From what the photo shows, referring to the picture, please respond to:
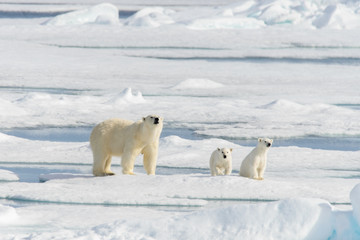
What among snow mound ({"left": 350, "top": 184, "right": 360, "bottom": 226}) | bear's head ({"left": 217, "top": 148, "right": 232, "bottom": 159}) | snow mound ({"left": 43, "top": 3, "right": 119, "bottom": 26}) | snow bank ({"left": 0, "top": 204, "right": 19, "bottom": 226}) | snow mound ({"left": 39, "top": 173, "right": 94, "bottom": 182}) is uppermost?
snow mound ({"left": 43, "top": 3, "right": 119, "bottom": 26})

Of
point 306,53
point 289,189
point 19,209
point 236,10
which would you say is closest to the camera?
point 19,209

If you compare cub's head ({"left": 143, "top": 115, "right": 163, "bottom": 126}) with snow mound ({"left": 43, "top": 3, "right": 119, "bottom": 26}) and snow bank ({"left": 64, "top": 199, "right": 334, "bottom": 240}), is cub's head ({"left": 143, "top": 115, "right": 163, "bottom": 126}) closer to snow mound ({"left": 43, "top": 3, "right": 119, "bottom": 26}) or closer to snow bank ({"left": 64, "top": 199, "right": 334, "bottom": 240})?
snow bank ({"left": 64, "top": 199, "right": 334, "bottom": 240})

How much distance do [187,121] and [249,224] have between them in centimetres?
563

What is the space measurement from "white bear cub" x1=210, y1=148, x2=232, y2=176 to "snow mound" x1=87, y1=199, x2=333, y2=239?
1.76 m

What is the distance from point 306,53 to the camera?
18.2 metres

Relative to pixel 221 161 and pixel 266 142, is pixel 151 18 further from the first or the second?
pixel 266 142

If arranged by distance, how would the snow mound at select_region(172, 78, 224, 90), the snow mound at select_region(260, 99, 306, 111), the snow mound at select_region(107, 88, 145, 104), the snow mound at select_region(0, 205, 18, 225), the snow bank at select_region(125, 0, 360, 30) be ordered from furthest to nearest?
1. the snow bank at select_region(125, 0, 360, 30)
2. the snow mound at select_region(172, 78, 224, 90)
3. the snow mound at select_region(107, 88, 145, 104)
4. the snow mound at select_region(260, 99, 306, 111)
5. the snow mound at select_region(0, 205, 18, 225)

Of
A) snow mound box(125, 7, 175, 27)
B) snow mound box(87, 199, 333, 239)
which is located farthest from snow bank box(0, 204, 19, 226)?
snow mound box(125, 7, 175, 27)

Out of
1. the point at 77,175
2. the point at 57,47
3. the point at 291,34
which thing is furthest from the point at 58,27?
the point at 77,175

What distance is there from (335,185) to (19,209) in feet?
7.74

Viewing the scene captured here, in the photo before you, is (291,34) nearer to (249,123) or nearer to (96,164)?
(249,123)

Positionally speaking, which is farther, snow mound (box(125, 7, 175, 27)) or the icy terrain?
snow mound (box(125, 7, 175, 27))

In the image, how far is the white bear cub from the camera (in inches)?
215

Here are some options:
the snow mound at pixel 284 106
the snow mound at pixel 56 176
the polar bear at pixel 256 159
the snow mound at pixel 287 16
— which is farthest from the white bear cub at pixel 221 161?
the snow mound at pixel 287 16
